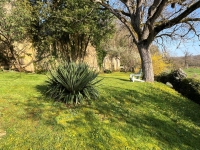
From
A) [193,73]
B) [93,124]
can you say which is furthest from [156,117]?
[193,73]

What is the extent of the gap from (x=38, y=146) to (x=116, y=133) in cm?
185

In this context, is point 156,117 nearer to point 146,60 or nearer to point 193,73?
point 146,60

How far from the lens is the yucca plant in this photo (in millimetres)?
6000

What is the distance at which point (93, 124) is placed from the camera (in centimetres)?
481

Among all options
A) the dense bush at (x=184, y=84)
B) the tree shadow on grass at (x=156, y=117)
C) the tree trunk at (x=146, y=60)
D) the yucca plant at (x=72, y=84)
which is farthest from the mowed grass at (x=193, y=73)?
the yucca plant at (x=72, y=84)

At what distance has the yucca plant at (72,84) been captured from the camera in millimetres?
6000

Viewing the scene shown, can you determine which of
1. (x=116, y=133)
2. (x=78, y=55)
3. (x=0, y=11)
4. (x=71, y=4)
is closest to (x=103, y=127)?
(x=116, y=133)

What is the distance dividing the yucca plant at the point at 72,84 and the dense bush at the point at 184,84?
672cm

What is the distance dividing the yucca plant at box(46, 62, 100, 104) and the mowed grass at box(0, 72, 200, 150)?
31cm

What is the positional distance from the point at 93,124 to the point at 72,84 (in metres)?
1.71

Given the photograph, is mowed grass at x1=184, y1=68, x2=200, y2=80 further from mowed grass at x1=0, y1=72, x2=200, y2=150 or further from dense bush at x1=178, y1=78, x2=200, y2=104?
mowed grass at x1=0, y1=72, x2=200, y2=150

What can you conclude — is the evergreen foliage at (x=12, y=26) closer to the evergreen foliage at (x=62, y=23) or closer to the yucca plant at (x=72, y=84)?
the evergreen foliage at (x=62, y=23)

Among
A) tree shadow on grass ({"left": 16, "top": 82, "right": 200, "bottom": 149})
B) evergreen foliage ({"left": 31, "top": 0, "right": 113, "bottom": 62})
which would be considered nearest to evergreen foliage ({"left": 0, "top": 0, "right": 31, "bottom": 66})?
evergreen foliage ({"left": 31, "top": 0, "right": 113, "bottom": 62})

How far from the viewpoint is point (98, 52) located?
20953 mm
